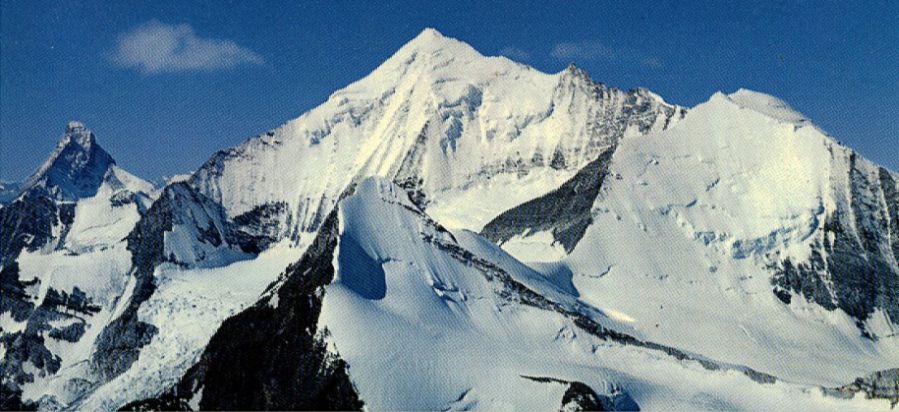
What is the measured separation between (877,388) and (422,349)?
4241 centimetres

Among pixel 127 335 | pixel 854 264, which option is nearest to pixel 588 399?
pixel 127 335

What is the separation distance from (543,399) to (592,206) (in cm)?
7811

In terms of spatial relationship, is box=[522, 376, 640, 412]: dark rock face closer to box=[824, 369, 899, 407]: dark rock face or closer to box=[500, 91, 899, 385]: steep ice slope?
box=[824, 369, 899, 407]: dark rock face

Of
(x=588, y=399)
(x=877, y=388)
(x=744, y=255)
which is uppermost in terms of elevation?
(x=744, y=255)

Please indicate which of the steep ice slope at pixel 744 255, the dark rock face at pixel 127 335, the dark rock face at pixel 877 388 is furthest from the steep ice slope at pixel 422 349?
the dark rock face at pixel 127 335

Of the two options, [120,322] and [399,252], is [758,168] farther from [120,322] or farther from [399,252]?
[120,322]

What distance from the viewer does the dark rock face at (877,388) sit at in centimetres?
11419

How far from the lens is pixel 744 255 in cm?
18638

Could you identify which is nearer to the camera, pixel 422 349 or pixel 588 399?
pixel 588 399

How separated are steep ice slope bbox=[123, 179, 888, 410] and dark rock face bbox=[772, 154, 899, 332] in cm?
4396

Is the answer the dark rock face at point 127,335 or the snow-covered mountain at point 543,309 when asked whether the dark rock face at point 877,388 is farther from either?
the dark rock face at point 127,335

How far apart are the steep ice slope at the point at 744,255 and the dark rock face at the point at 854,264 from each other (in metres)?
0.21

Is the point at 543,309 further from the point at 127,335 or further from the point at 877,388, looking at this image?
the point at 127,335

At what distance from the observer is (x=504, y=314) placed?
457 feet
